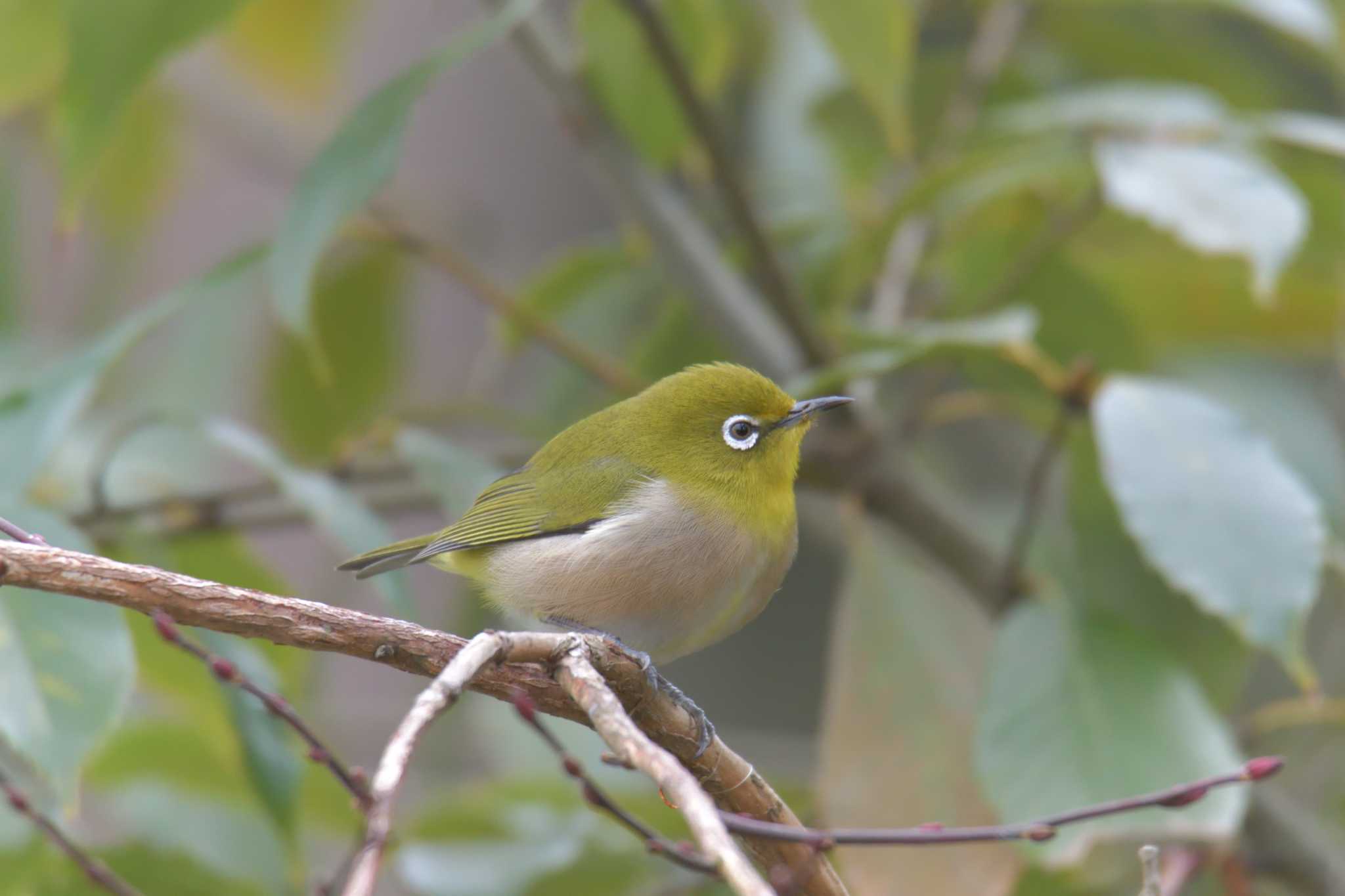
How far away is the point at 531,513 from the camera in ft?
9.66

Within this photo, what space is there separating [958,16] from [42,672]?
4830 mm

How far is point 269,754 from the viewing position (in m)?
2.96

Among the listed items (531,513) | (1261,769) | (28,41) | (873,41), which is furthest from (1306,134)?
(28,41)

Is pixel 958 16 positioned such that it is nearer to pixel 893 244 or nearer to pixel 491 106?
pixel 893 244

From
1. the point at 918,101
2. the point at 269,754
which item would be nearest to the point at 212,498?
the point at 269,754

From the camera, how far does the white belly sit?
2.66 meters

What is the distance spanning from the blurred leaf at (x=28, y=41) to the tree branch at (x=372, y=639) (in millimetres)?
2565

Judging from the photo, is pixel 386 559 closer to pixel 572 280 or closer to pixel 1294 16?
pixel 572 280

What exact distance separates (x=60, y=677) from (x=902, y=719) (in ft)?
6.81

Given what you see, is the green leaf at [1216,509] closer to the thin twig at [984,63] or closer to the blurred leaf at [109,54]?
the thin twig at [984,63]

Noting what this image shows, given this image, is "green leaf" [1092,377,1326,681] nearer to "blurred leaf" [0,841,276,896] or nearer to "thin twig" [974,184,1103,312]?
"thin twig" [974,184,1103,312]

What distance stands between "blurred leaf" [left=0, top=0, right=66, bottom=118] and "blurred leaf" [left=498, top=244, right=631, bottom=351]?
1.48 metres

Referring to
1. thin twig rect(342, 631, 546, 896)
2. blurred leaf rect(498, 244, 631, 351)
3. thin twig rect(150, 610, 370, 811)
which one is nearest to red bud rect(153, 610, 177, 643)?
thin twig rect(150, 610, 370, 811)

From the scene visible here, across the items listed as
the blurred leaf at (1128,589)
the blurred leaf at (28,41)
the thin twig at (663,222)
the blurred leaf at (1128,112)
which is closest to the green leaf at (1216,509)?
the blurred leaf at (1128,589)
